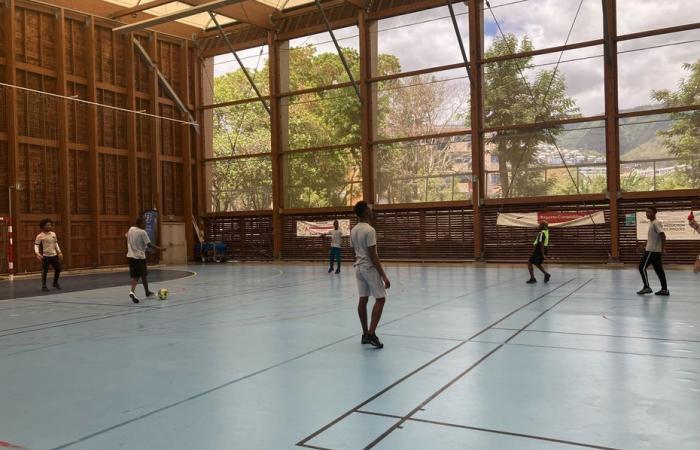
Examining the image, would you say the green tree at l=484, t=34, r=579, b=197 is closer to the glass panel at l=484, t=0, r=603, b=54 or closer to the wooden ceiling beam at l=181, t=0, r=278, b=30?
the glass panel at l=484, t=0, r=603, b=54

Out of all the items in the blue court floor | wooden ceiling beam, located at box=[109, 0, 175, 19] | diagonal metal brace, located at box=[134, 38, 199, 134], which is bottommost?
the blue court floor

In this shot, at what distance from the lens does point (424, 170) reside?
24.7m

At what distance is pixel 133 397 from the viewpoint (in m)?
5.16

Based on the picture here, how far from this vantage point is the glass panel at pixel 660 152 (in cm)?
1991

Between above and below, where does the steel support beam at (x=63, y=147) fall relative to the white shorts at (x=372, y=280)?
above

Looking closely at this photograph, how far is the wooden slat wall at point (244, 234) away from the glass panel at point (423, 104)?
7750 millimetres

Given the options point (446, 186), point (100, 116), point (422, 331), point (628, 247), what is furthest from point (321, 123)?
point (422, 331)

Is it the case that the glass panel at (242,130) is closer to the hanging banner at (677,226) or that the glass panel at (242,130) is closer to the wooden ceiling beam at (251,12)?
the wooden ceiling beam at (251,12)

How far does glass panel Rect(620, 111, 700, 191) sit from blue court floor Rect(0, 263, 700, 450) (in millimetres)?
10821

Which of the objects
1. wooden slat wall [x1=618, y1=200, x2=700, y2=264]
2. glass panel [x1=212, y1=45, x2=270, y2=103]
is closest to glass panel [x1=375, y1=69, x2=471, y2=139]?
glass panel [x1=212, y1=45, x2=270, y2=103]

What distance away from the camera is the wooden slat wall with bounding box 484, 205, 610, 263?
21641 millimetres

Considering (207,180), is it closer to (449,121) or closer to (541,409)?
(449,121)

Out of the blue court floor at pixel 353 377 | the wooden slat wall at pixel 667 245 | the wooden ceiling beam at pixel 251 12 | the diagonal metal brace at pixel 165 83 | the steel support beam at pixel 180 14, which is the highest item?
the wooden ceiling beam at pixel 251 12

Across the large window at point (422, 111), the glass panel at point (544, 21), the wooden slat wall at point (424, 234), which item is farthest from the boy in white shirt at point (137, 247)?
the glass panel at point (544, 21)
